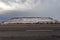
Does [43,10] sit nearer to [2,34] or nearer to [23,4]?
[23,4]

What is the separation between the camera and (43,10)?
1609mm

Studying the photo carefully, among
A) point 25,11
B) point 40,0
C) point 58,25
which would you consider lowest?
point 58,25

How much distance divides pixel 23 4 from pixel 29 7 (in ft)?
0.26

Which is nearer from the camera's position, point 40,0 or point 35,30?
point 35,30

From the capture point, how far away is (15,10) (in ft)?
5.24

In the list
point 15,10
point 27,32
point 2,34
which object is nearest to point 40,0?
point 15,10

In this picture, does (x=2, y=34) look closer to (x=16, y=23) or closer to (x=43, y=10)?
(x=16, y=23)

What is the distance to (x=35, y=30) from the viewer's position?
4.66 feet

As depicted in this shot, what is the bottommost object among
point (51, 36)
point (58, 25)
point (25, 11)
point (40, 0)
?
point (51, 36)

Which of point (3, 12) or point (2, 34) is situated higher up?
point (3, 12)

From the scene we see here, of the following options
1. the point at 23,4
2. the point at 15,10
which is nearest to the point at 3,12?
the point at 15,10

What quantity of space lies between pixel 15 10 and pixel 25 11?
4.6 inches

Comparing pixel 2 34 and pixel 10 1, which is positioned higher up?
pixel 10 1

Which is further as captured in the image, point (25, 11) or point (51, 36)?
point (25, 11)
